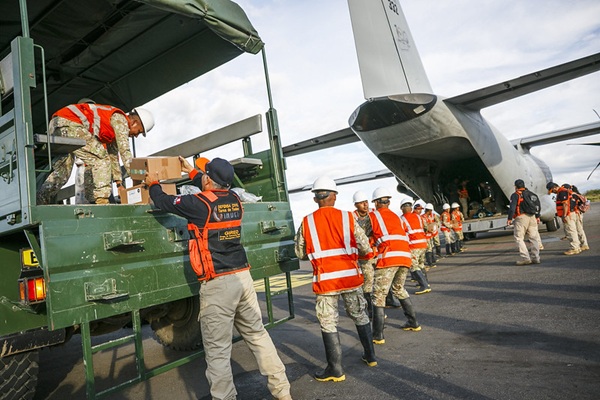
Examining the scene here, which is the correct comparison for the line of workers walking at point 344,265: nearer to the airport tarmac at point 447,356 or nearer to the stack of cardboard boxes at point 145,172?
the airport tarmac at point 447,356

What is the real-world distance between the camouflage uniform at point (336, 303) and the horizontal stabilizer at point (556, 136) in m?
14.6

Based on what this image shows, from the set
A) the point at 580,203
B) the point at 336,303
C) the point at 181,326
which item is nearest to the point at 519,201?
the point at 580,203

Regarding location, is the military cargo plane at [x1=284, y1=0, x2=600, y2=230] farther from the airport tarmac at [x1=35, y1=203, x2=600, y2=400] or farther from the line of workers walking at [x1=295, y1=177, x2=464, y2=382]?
the line of workers walking at [x1=295, y1=177, x2=464, y2=382]

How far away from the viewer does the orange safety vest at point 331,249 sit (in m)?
3.64

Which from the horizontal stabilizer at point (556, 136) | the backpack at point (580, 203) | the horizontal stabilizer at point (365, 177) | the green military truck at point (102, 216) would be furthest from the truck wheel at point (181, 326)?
the horizontal stabilizer at point (365, 177)

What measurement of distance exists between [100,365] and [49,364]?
83 centimetres

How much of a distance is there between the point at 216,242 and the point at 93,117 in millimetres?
2032

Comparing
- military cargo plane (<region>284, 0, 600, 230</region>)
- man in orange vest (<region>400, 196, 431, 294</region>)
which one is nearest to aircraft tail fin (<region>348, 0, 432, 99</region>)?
military cargo plane (<region>284, 0, 600, 230</region>)

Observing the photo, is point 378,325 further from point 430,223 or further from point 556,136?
point 556,136

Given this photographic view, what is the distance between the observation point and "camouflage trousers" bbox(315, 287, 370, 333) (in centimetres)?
361

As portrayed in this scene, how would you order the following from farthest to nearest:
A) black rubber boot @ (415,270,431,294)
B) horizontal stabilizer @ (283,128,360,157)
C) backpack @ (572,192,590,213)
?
horizontal stabilizer @ (283,128,360,157) < backpack @ (572,192,590,213) < black rubber boot @ (415,270,431,294)

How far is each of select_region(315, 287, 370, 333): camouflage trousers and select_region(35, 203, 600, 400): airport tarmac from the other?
0.43 m

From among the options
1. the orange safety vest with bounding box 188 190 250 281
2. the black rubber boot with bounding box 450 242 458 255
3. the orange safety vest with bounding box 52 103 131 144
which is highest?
the orange safety vest with bounding box 52 103 131 144

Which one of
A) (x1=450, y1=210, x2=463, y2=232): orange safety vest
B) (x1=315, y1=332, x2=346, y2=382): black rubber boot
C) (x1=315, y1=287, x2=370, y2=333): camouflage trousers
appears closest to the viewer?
(x1=315, y1=332, x2=346, y2=382): black rubber boot
